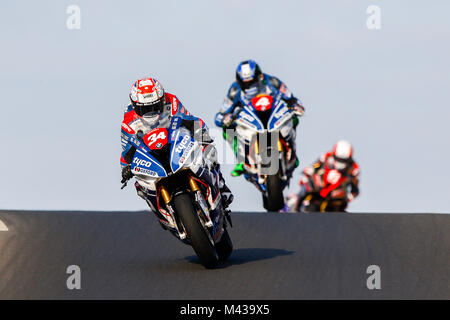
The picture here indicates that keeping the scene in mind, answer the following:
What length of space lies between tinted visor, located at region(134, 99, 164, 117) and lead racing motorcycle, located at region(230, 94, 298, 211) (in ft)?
18.0

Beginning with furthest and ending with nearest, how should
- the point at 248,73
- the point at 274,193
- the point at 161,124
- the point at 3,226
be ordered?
the point at 248,73 < the point at 274,193 < the point at 3,226 < the point at 161,124

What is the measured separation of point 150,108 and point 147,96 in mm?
128

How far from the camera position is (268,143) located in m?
18.0

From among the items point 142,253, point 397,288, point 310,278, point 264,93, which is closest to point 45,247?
point 142,253

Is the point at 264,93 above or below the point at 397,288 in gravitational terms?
above

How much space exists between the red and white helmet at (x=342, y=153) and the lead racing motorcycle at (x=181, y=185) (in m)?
11.9

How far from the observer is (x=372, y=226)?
1516 centimetres

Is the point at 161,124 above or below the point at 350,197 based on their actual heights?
above

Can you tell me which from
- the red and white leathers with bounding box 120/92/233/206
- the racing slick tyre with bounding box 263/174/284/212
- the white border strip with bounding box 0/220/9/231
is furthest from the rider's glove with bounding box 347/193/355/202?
the red and white leathers with bounding box 120/92/233/206

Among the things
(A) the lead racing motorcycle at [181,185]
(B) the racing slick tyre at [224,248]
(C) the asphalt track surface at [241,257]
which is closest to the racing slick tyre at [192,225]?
(A) the lead racing motorcycle at [181,185]

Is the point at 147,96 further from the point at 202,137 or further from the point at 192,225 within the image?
the point at 192,225

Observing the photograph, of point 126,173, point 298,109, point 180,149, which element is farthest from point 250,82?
point 180,149
